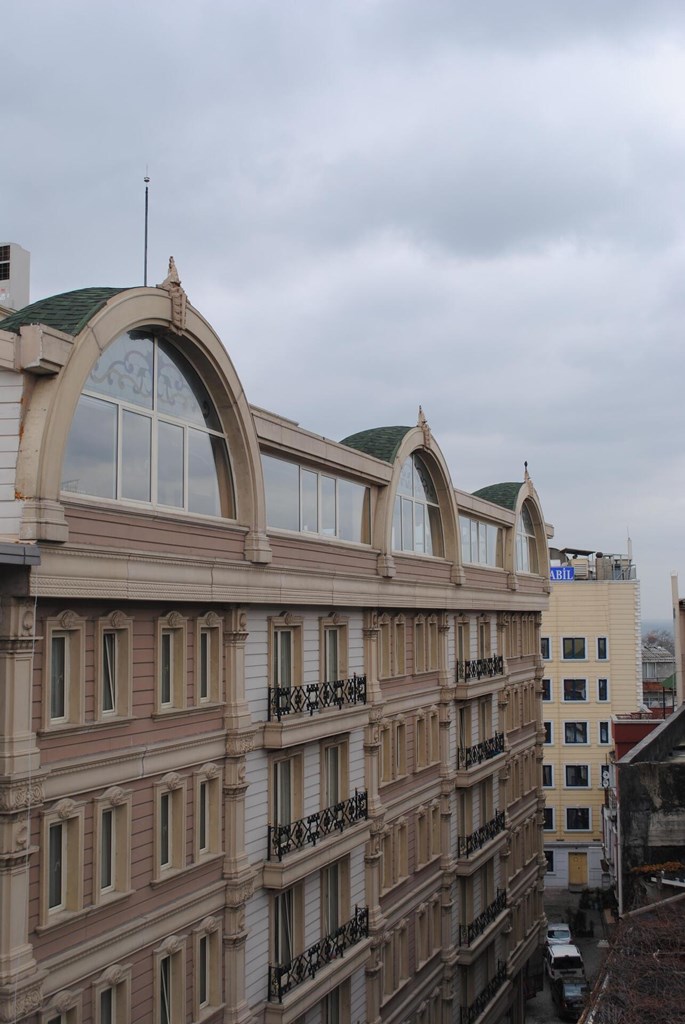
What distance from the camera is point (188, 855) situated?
18.7 metres

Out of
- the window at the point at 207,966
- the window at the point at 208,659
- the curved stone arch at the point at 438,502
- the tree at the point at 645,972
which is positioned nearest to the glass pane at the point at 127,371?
the window at the point at 208,659

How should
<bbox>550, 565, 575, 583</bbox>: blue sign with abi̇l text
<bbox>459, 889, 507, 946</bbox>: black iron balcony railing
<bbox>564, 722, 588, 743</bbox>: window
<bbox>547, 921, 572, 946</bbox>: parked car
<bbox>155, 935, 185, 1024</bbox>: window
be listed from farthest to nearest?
<bbox>550, 565, 575, 583</bbox>: blue sign with abi̇l text < <bbox>564, 722, 588, 743</bbox>: window < <bbox>547, 921, 572, 946</bbox>: parked car < <bbox>459, 889, 507, 946</bbox>: black iron balcony railing < <bbox>155, 935, 185, 1024</bbox>: window

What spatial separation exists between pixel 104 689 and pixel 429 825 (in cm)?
1819

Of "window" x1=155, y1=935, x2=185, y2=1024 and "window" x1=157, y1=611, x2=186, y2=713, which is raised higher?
"window" x1=157, y1=611, x2=186, y2=713

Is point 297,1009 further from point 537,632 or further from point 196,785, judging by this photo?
point 537,632

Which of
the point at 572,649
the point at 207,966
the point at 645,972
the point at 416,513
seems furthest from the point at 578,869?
the point at 645,972

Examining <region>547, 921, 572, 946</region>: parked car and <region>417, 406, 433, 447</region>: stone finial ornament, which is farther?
<region>547, 921, 572, 946</region>: parked car

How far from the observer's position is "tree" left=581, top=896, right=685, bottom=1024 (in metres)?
12.5

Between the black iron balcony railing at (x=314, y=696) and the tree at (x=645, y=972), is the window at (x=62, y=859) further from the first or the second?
the tree at (x=645, y=972)

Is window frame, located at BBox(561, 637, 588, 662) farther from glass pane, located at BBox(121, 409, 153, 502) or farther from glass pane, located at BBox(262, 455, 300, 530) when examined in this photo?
glass pane, located at BBox(121, 409, 153, 502)

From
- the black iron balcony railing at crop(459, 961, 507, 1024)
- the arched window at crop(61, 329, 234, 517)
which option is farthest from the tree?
the black iron balcony railing at crop(459, 961, 507, 1024)

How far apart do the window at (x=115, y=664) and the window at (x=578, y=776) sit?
1968 inches

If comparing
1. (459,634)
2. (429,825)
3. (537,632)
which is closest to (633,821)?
(429,825)

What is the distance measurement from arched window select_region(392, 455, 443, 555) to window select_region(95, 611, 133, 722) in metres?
13.5
